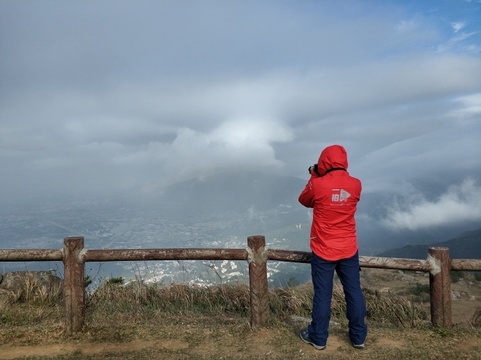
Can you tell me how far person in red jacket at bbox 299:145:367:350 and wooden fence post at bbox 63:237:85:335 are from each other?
298 cm

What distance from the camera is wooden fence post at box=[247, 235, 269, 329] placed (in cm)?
501

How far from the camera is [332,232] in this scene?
4320 mm

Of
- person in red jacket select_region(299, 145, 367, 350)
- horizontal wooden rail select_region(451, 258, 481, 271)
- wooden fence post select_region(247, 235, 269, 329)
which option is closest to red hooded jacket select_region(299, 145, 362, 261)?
person in red jacket select_region(299, 145, 367, 350)

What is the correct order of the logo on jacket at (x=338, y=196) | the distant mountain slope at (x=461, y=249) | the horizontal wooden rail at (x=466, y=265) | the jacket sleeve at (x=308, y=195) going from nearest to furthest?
the logo on jacket at (x=338, y=196)
the jacket sleeve at (x=308, y=195)
the horizontal wooden rail at (x=466, y=265)
the distant mountain slope at (x=461, y=249)

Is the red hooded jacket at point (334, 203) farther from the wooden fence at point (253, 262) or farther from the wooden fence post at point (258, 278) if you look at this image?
the wooden fence post at point (258, 278)

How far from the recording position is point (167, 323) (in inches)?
223

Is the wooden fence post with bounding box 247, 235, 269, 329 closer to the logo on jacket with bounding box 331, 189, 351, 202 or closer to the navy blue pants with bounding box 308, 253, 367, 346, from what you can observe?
the navy blue pants with bounding box 308, 253, 367, 346

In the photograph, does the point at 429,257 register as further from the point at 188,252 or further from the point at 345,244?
the point at 188,252

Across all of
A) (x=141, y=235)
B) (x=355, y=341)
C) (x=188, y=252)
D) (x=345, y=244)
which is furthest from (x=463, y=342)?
(x=141, y=235)

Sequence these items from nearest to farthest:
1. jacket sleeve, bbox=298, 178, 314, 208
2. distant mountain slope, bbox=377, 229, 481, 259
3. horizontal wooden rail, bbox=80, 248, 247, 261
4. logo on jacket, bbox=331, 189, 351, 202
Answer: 1. logo on jacket, bbox=331, 189, 351, 202
2. jacket sleeve, bbox=298, 178, 314, 208
3. horizontal wooden rail, bbox=80, 248, 247, 261
4. distant mountain slope, bbox=377, 229, 481, 259

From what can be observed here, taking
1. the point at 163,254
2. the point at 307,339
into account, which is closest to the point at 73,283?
the point at 163,254

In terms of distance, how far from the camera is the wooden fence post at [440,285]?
4.88m

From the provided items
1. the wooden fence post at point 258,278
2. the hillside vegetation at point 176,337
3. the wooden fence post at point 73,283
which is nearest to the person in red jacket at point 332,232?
the hillside vegetation at point 176,337

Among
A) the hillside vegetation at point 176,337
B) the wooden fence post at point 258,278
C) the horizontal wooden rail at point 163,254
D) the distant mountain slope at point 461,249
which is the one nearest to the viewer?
the hillside vegetation at point 176,337
